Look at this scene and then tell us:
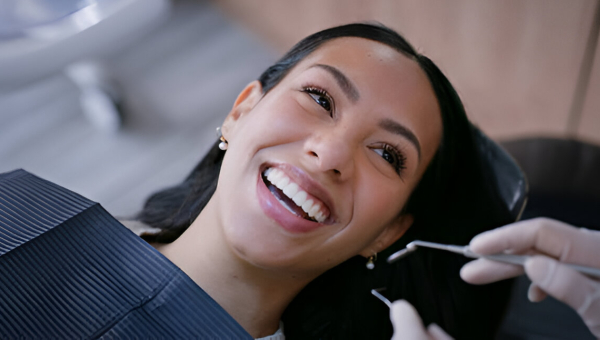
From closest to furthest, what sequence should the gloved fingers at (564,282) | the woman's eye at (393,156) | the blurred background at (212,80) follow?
the gloved fingers at (564,282) < the woman's eye at (393,156) < the blurred background at (212,80)

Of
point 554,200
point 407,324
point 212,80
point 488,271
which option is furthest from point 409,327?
point 212,80

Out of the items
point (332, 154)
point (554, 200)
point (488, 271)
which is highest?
point (332, 154)

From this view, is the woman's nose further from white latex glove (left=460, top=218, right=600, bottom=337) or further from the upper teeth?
white latex glove (left=460, top=218, right=600, bottom=337)

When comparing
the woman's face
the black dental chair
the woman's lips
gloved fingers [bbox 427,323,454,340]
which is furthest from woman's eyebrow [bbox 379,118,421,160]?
the black dental chair

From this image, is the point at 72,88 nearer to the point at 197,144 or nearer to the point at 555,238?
the point at 197,144

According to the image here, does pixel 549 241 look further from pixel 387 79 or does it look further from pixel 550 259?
pixel 387 79

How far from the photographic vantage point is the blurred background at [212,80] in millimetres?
858

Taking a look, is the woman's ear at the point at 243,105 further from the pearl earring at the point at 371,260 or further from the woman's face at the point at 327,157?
the pearl earring at the point at 371,260

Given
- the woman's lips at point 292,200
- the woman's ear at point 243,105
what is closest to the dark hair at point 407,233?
the woman's ear at point 243,105

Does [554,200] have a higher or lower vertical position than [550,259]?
lower

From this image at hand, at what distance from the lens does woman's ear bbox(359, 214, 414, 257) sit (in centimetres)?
69

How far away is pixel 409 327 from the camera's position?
0.56m

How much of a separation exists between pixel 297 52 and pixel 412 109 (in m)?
0.18

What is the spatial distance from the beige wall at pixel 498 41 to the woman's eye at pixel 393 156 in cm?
28
